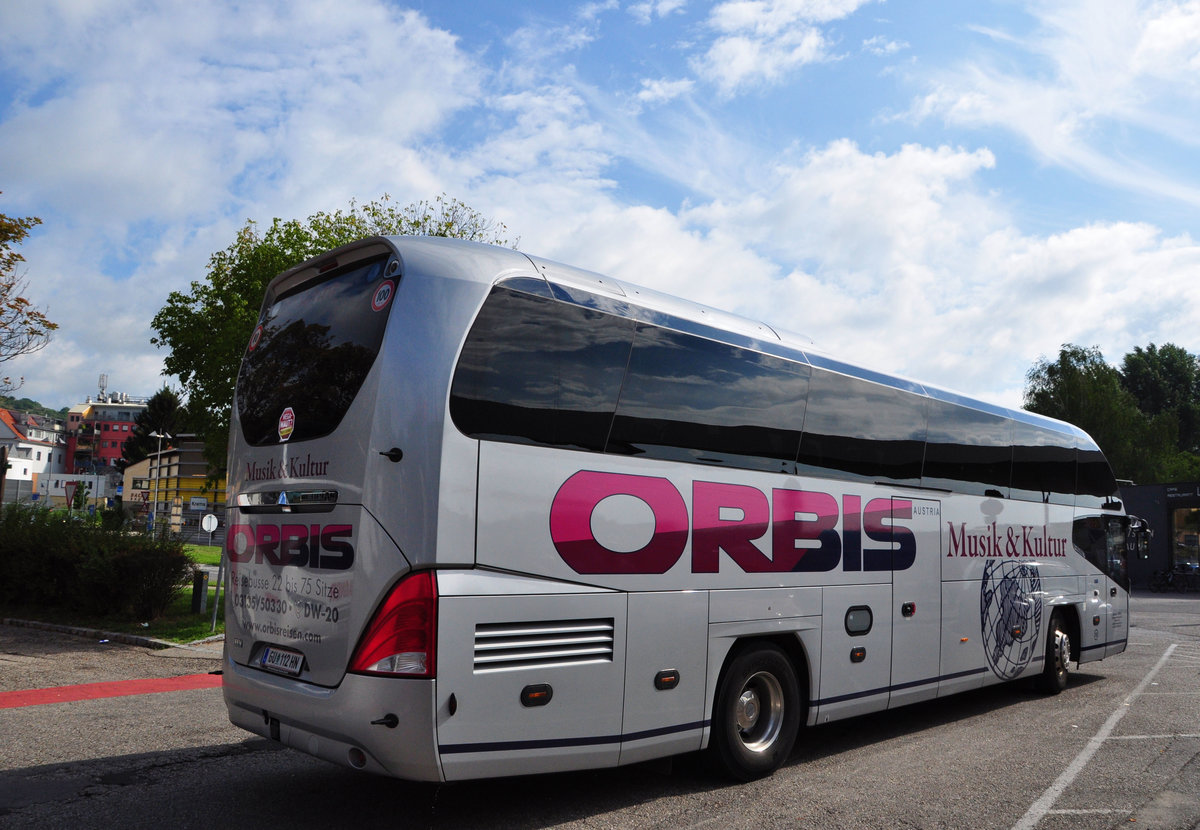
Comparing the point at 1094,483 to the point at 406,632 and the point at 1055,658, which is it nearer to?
the point at 1055,658

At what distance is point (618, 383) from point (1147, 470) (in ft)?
200

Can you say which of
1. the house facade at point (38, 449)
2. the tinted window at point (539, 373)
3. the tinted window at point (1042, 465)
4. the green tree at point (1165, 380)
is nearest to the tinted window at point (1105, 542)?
the tinted window at point (1042, 465)

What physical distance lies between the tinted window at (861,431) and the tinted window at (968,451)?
292 mm

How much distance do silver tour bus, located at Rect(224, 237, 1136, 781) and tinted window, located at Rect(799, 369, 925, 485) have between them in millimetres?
36

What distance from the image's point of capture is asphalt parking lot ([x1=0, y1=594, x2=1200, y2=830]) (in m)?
5.52

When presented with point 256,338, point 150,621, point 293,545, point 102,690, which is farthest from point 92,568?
point 293,545

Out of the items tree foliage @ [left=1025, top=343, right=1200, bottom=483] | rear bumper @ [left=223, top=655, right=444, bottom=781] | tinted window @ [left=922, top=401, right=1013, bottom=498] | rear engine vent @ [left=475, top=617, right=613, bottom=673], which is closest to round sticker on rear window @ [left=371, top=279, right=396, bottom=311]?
rear engine vent @ [left=475, top=617, right=613, bottom=673]

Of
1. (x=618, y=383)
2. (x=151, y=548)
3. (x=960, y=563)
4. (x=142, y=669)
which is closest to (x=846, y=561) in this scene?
(x=960, y=563)

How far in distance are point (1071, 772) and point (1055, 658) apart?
4.32 metres

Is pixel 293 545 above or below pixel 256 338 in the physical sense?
below

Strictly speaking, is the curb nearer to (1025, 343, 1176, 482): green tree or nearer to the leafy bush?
the leafy bush

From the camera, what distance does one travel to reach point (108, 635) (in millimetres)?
15023

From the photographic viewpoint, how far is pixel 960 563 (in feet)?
29.3

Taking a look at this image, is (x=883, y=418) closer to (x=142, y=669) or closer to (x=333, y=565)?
(x=333, y=565)
